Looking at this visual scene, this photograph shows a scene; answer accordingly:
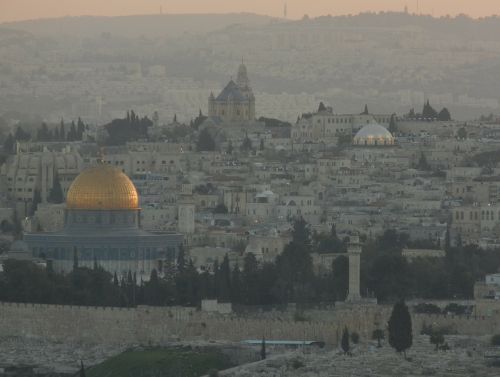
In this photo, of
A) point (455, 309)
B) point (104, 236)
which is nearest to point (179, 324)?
point (455, 309)

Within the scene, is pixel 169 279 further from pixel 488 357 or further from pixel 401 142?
pixel 401 142

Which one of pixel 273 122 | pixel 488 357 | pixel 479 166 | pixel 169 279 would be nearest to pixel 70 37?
pixel 273 122

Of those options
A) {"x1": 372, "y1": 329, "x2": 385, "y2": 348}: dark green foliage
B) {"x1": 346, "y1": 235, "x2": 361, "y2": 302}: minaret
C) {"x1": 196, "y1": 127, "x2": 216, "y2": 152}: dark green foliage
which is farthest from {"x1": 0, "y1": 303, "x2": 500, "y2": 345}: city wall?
{"x1": 196, "y1": 127, "x2": 216, "y2": 152}: dark green foliage

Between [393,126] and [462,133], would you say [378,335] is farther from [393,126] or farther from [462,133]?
[393,126]

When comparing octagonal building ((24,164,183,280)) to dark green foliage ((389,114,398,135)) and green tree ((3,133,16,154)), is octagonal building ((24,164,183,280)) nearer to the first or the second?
green tree ((3,133,16,154))

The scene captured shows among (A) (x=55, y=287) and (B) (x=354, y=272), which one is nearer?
(B) (x=354, y=272)

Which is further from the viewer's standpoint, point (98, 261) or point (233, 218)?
point (233, 218)
